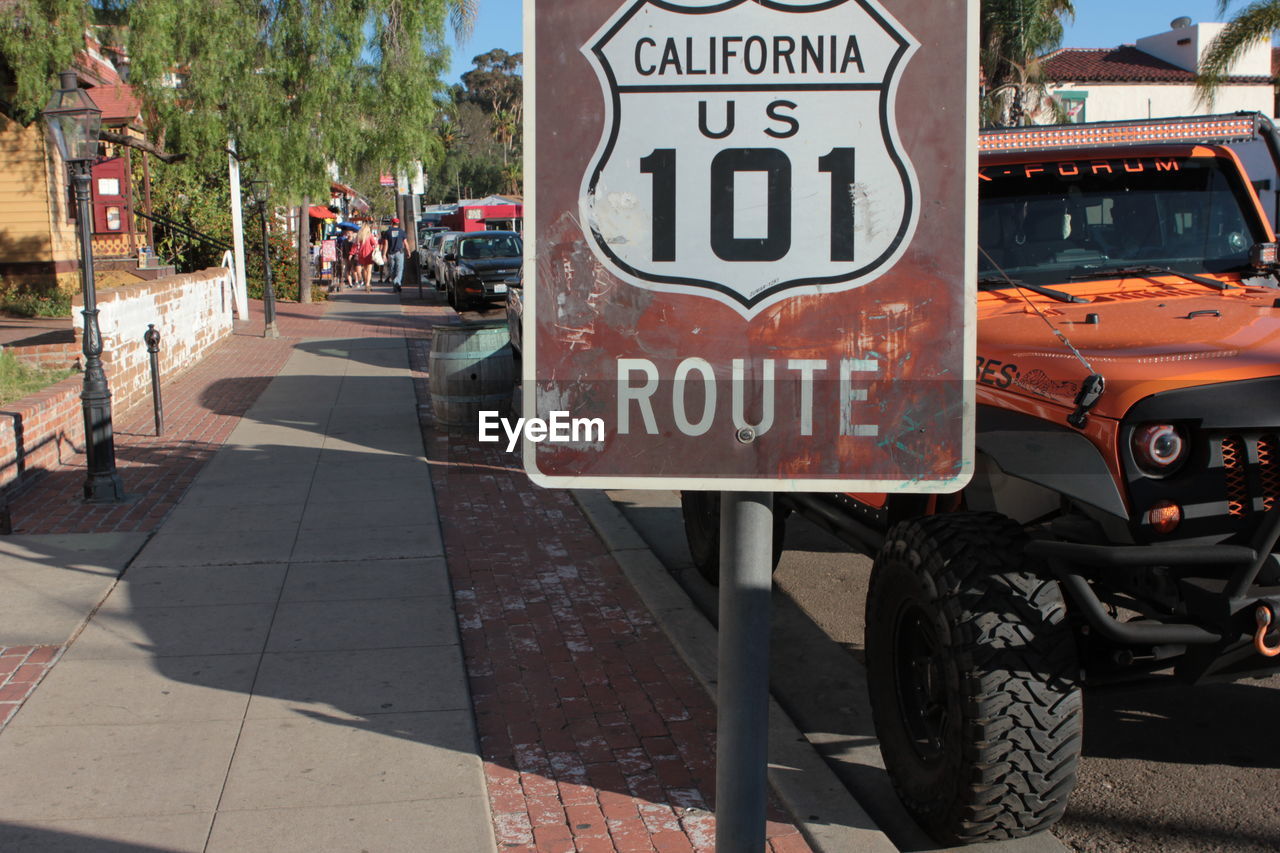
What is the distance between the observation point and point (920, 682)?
4105 millimetres

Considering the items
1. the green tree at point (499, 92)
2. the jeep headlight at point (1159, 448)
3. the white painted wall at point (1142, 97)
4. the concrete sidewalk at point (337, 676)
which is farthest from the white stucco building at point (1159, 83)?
the green tree at point (499, 92)

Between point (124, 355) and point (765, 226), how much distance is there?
12423 mm

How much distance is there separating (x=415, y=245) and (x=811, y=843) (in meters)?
41.9

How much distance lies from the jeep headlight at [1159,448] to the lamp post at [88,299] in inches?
297

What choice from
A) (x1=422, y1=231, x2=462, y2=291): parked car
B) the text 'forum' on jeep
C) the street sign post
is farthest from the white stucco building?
the street sign post

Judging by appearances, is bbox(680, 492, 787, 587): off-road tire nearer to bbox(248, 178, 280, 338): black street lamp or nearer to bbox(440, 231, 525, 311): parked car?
bbox(248, 178, 280, 338): black street lamp

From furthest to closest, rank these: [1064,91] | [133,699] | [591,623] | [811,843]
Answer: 1. [1064,91]
2. [591,623]
3. [133,699]
4. [811,843]

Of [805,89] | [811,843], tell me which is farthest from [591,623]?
[805,89]

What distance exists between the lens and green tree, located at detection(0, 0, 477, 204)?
60.4 feet

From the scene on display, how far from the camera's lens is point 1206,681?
3.65 meters

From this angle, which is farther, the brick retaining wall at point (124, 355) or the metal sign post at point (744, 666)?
the brick retaining wall at point (124, 355)

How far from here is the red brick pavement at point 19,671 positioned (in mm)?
5125

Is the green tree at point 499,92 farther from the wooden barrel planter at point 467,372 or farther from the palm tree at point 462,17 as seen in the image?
the wooden barrel planter at point 467,372

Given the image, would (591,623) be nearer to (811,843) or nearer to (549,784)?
(549,784)
